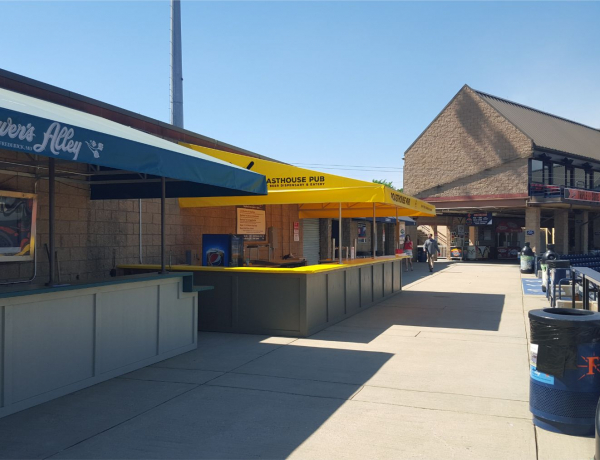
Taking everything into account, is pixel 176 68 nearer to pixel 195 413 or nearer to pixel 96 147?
pixel 96 147

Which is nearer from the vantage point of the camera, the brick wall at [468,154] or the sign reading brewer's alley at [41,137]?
the sign reading brewer's alley at [41,137]

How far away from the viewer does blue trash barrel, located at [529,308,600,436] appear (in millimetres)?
4613

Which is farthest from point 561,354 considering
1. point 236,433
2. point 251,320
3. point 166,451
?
point 251,320

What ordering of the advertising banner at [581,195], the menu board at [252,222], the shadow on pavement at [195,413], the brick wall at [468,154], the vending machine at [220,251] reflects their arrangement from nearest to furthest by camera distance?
the shadow on pavement at [195,413] → the vending machine at [220,251] → the menu board at [252,222] → the advertising banner at [581,195] → the brick wall at [468,154]

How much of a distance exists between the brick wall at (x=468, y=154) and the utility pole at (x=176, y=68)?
58.0 ft

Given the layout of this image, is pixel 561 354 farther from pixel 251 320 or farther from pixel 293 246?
pixel 293 246

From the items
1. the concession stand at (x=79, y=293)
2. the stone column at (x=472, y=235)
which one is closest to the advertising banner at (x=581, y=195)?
the stone column at (x=472, y=235)

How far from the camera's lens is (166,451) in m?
4.33

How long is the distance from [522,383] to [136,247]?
7.12m

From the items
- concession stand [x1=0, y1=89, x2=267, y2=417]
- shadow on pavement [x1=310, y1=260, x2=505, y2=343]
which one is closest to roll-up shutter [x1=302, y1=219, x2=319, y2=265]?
shadow on pavement [x1=310, y1=260, x2=505, y2=343]

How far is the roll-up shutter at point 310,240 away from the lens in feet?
64.5

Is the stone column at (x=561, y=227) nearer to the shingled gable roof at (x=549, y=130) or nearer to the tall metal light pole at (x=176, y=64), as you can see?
the shingled gable roof at (x=549, y=130)

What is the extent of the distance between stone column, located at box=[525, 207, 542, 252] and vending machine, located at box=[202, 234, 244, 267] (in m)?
25.6

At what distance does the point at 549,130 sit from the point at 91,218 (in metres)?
37.8
